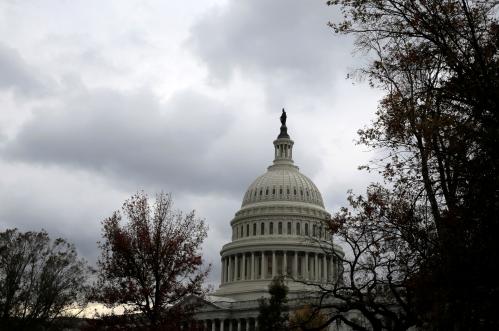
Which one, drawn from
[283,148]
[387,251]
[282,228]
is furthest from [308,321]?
[283,148]

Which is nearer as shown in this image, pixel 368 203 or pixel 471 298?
pixel 471 298

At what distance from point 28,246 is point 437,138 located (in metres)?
40.2

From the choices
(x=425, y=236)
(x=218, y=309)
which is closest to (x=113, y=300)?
(x=425, y=236)

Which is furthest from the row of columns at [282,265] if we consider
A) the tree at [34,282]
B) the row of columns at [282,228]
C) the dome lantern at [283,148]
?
the tree at [34,282]

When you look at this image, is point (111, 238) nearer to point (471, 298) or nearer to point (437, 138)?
point (437, 138)

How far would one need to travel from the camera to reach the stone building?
12638cm

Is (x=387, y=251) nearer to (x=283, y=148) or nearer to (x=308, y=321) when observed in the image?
(x=308, y=321)

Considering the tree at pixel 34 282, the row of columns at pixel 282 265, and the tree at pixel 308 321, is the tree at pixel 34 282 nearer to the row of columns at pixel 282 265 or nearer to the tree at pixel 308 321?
the tree at pixel 308 321

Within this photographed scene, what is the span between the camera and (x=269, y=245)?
449ft

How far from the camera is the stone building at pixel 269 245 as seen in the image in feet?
415

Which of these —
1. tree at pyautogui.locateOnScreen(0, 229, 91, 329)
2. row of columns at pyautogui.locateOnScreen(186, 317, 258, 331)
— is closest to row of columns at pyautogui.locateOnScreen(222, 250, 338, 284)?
row of columns at pyautogui.locateOnScreen(186, 317, 258, 331)

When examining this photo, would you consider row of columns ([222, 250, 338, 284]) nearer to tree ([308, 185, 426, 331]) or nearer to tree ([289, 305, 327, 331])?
tree ([289, 305, 327, 331])

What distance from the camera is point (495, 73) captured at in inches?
798

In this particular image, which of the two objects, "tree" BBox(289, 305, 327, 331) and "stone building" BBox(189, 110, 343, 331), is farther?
"stone building" BBox(189, 110, 343, 331)
